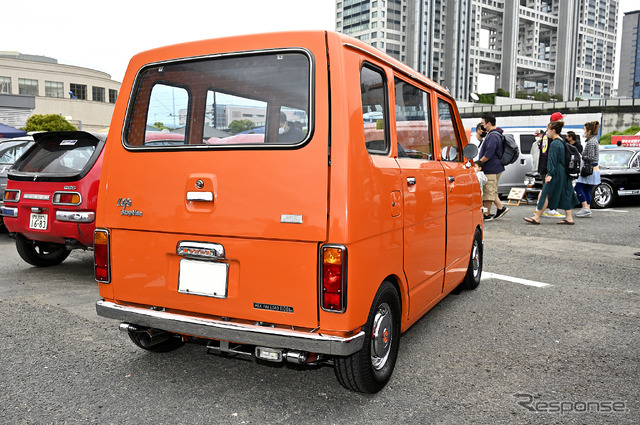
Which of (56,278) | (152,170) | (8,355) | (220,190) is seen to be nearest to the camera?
(220,190)

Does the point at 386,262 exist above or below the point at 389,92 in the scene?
below

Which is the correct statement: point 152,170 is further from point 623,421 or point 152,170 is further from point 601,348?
point 601,348

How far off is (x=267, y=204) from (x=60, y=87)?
8945cm

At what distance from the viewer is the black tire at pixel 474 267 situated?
520 cm

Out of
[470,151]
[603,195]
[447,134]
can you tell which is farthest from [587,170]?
[447,134]

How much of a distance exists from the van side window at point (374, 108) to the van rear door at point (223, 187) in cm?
31

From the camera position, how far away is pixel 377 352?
2988 mm

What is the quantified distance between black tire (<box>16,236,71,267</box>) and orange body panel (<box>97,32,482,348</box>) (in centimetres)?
343

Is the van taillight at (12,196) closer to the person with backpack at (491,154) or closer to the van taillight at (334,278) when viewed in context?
the van taillight at (334,278)

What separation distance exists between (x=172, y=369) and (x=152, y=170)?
1.29m

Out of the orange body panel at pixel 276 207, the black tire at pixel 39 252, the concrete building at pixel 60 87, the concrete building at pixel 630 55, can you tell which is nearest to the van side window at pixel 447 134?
the orange body panel at pixel 276 207

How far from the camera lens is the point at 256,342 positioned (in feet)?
8.49

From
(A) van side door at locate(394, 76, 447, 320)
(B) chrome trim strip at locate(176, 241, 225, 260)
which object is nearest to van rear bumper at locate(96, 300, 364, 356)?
(B) chrome trim strip at locate(176, 241, 225, 260)

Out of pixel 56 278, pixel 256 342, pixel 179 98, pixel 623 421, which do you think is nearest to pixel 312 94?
pixel 179 98
